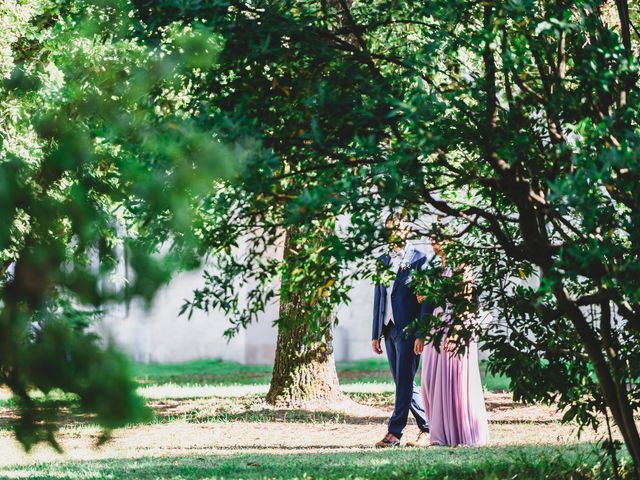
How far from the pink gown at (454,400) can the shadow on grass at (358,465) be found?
690 mm

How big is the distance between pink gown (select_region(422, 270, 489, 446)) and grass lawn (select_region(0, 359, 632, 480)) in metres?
0.40

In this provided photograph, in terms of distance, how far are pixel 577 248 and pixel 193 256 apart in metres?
3.10

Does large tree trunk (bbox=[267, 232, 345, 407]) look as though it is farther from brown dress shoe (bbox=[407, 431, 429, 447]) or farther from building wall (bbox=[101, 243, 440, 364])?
building wall (bbox=[101, 243, 440, 364])

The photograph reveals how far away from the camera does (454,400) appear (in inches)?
392

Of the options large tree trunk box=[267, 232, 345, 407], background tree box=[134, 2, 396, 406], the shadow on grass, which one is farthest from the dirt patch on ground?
background tree box=[134, 2, 396, 406]

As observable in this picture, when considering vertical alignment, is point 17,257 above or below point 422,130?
below

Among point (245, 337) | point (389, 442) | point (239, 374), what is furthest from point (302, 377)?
point (245, 337)

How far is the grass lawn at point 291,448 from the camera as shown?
23.9 feet

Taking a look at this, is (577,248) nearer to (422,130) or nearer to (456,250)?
(422,130)

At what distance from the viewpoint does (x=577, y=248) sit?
15.6 ft

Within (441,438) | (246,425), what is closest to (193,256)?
(441,438)

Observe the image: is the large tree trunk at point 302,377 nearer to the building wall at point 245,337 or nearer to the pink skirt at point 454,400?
the pink skirt at point 454,400

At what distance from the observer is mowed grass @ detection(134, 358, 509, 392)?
68.6 feet

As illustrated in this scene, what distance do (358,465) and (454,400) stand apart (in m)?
2.18
